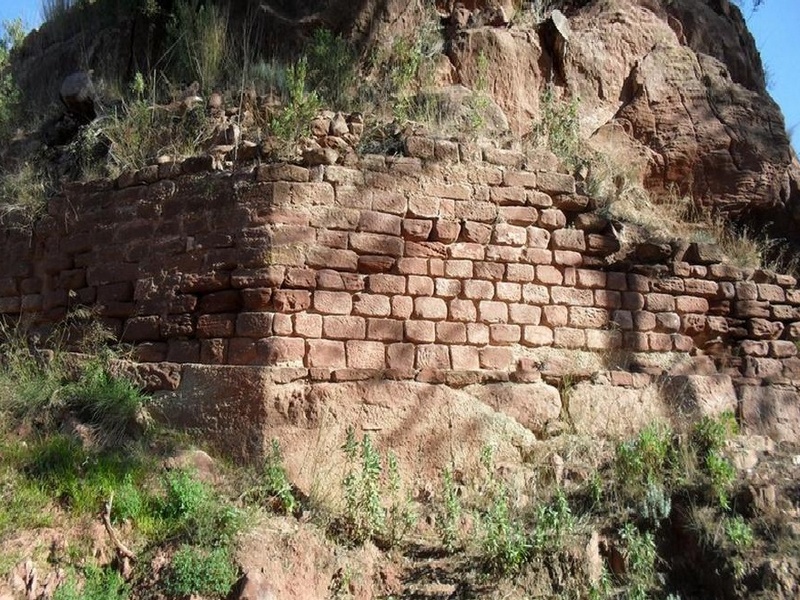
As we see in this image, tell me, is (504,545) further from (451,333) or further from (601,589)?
(451,333)

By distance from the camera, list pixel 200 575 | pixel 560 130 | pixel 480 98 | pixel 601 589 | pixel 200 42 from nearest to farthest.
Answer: pixel 200 575 < pixel 601 589 < pixel 480 98 < pixel 560 130 < pixel 200 42

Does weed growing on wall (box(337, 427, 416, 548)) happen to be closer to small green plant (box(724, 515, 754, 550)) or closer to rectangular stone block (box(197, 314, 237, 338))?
rectangular stone block (box(197, 314, 237, 338))

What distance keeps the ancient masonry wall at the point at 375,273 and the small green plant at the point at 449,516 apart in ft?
2.34

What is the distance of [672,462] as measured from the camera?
5051 millimetres

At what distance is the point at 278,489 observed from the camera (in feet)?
15.4

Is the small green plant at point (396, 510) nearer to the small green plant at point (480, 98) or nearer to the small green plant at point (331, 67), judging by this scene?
the small green plant at point (480, 98)

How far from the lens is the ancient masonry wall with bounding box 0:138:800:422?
5195 mm

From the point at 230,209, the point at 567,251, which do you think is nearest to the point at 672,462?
the point at 567,251

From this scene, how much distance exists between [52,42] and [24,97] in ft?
3.96

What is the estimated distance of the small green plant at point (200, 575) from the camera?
13.5 ft

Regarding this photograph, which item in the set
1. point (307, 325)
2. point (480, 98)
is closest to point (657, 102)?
point (480, 98)

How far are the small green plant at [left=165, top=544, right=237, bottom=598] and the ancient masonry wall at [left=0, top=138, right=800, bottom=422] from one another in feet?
4.15

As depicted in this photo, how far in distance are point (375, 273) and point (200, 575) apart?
210 centimetres

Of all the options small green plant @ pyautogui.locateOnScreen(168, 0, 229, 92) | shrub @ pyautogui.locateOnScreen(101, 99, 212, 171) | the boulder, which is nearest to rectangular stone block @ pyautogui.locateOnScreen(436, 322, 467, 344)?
shrub @ pyautogui.locateOnScreen(101, 99, 212, 171)
